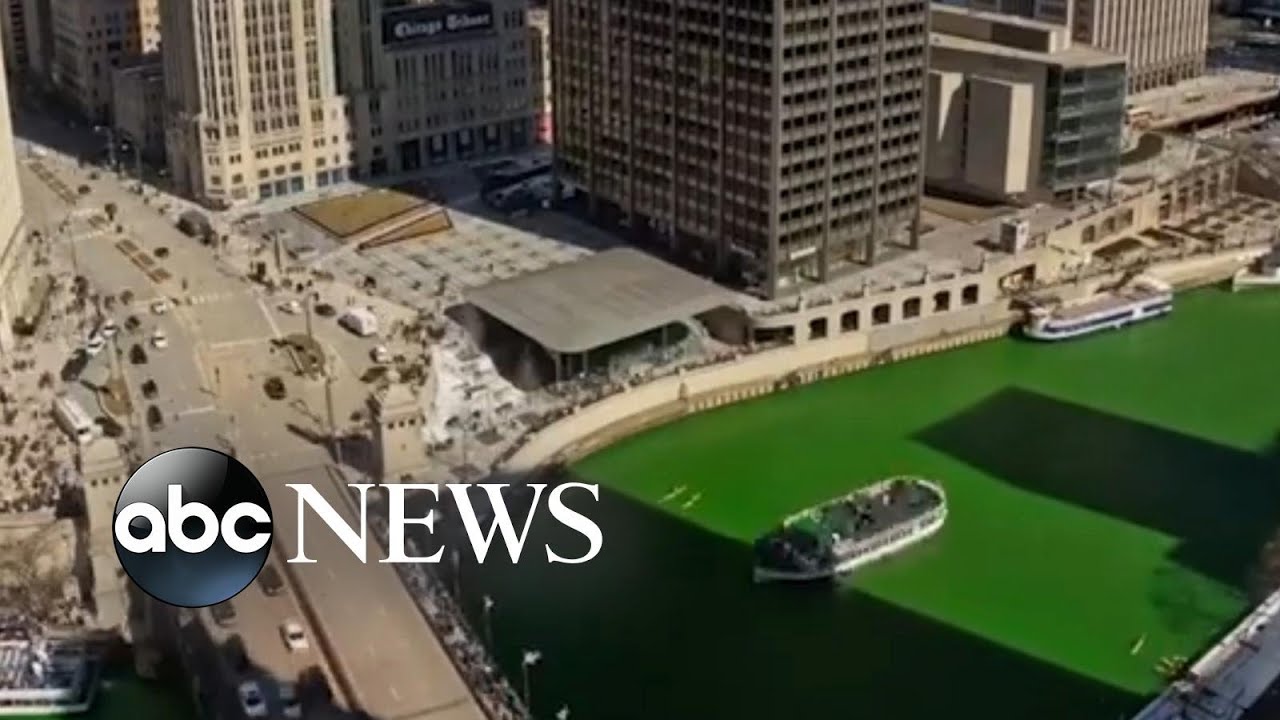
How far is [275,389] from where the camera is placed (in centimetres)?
5897

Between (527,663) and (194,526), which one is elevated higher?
(194,526)

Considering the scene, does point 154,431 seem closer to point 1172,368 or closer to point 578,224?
point 578,224

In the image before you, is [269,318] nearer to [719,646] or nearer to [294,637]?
[719,646]

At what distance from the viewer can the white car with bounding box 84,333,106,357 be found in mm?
61969

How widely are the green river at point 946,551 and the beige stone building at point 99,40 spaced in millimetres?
48380

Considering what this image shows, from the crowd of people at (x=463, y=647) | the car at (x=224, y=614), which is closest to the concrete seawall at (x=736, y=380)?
the crowd of people at (x=463, y=647)

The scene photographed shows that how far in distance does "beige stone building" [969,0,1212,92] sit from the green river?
26820 millimetres

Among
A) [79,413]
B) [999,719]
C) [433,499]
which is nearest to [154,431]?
[79,413]

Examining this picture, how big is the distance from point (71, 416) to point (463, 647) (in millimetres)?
21232

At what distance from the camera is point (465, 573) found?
4903 centimetres

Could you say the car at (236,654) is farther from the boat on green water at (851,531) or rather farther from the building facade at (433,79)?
the building facade at (433,79)

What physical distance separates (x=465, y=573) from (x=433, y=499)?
2498mm

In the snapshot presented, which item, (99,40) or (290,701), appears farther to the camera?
(99,40)

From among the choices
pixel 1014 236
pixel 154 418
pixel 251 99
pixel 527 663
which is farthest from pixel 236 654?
pixel 251 99
